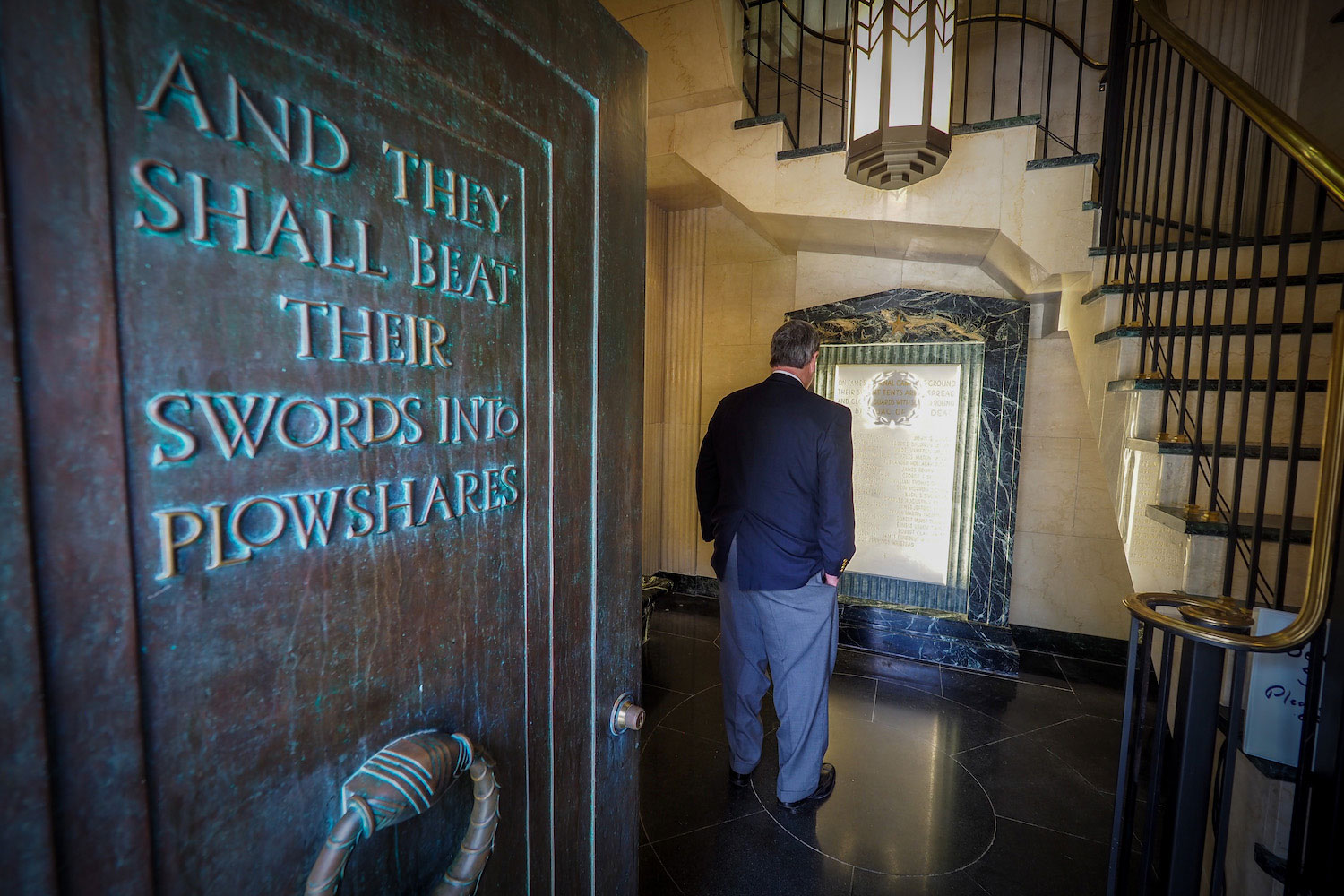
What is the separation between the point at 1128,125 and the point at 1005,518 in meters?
2.14

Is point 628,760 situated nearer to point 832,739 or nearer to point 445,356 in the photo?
point 445,356

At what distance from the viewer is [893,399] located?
3.94 meters

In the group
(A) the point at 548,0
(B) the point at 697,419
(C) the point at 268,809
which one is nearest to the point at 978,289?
(B) the point at 697,419

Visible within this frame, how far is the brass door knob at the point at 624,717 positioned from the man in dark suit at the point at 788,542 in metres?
1.25

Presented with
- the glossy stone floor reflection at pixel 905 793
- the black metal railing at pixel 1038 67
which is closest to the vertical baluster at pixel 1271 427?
the glossy stone floor reflection at pixel 905 793

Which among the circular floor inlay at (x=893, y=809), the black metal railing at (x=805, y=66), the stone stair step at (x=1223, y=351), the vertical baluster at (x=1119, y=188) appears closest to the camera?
the stone stair step at (x=1223, y=351)

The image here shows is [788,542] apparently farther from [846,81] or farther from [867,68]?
[846,81]

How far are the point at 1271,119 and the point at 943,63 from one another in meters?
1.15

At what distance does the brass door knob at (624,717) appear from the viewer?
112cm

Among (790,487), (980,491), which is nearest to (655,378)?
(980,491)

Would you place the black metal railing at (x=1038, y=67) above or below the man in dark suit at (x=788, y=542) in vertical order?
above

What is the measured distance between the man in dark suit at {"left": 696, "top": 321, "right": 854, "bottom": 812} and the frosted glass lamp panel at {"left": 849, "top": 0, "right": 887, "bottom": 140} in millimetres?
928

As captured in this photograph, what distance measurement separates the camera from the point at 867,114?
2.49 metres

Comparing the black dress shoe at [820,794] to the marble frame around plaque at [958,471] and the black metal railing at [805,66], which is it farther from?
the black metal railing at [805,66]
